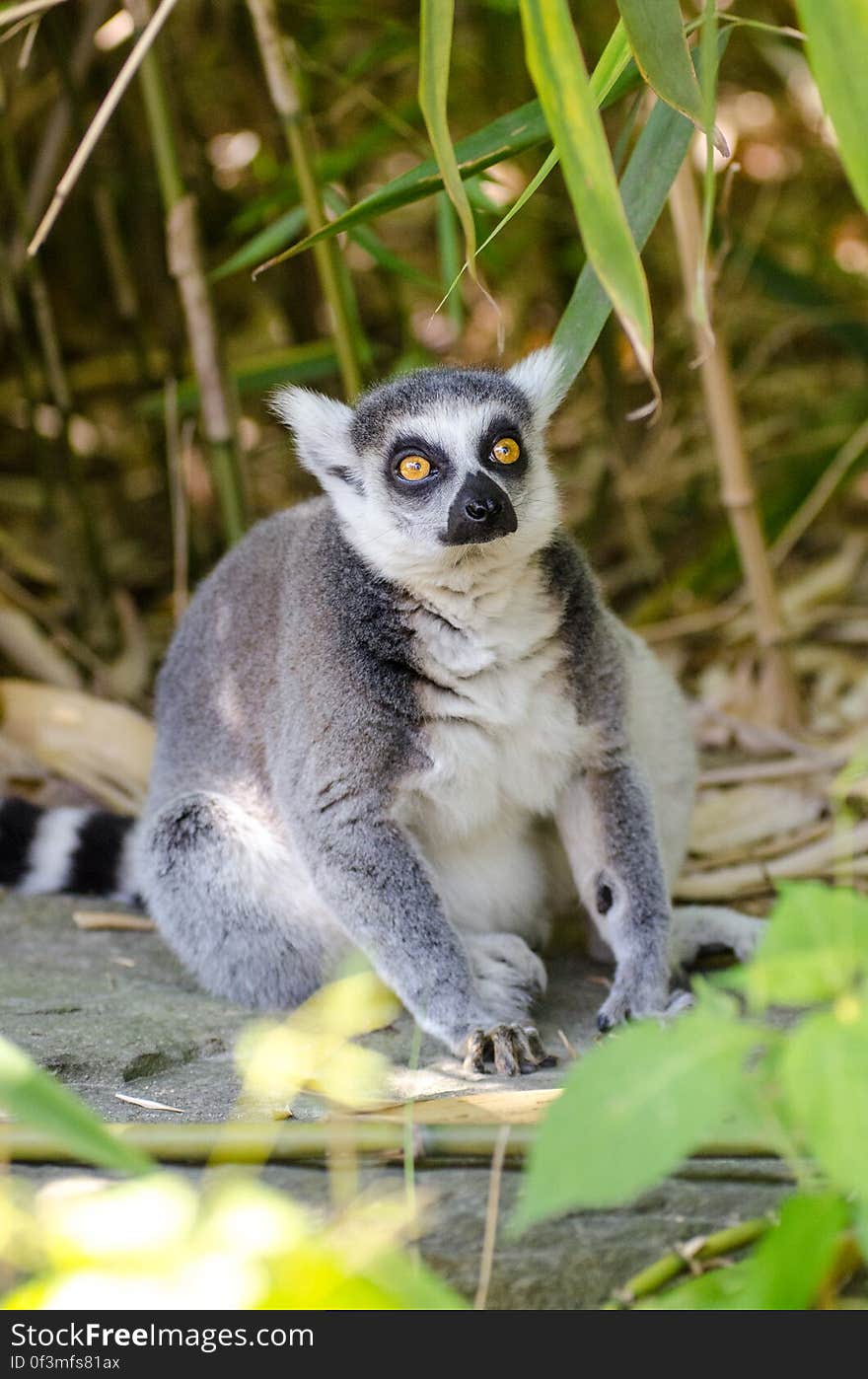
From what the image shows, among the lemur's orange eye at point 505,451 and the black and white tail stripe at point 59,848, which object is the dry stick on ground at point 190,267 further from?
the lemur's orange eye at point 505,451

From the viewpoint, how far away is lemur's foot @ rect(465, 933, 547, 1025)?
3348 millimetres

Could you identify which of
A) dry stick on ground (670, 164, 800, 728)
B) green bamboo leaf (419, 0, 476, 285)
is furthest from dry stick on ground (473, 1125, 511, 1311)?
dry stick on ground (670, 164, 800, 728)

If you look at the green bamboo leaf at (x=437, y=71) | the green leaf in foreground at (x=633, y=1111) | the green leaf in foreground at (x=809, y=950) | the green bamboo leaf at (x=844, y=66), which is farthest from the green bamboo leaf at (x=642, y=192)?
the green leaf in foreground at (x=633, y=1111)

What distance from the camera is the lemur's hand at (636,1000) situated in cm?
326

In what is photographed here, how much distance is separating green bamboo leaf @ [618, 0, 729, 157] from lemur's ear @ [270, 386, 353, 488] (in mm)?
1297

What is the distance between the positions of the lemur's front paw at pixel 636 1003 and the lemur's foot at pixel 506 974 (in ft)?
0.64

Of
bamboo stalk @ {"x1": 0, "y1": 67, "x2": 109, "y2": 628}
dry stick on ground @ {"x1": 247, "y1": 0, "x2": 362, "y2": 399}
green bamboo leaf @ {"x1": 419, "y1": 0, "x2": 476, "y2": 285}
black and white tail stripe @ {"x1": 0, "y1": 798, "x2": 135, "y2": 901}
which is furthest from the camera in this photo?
bamboo stalk @ {"x1": 0, "y1": 67, "x2": 109, "y2": 628}

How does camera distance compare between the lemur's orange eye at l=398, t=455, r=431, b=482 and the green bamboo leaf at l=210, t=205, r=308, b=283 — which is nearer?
the lemur's orange eye at l=398, t=455, r=431, b=482

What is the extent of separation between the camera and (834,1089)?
5.26 feet

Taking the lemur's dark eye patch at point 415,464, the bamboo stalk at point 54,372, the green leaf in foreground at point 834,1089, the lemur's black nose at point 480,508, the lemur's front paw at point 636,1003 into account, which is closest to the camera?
the green leaf in foreground at point 834,1089

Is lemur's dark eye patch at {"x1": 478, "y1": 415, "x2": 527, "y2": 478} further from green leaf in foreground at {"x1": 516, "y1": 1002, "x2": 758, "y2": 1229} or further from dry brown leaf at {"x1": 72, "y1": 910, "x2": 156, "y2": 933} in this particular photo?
green leaf in foreground at {"x1": 516, "y1": 1002, "x2": 758, "y2": 1229}

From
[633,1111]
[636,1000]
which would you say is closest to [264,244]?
[636,1000]

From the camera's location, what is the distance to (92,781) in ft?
15.8
